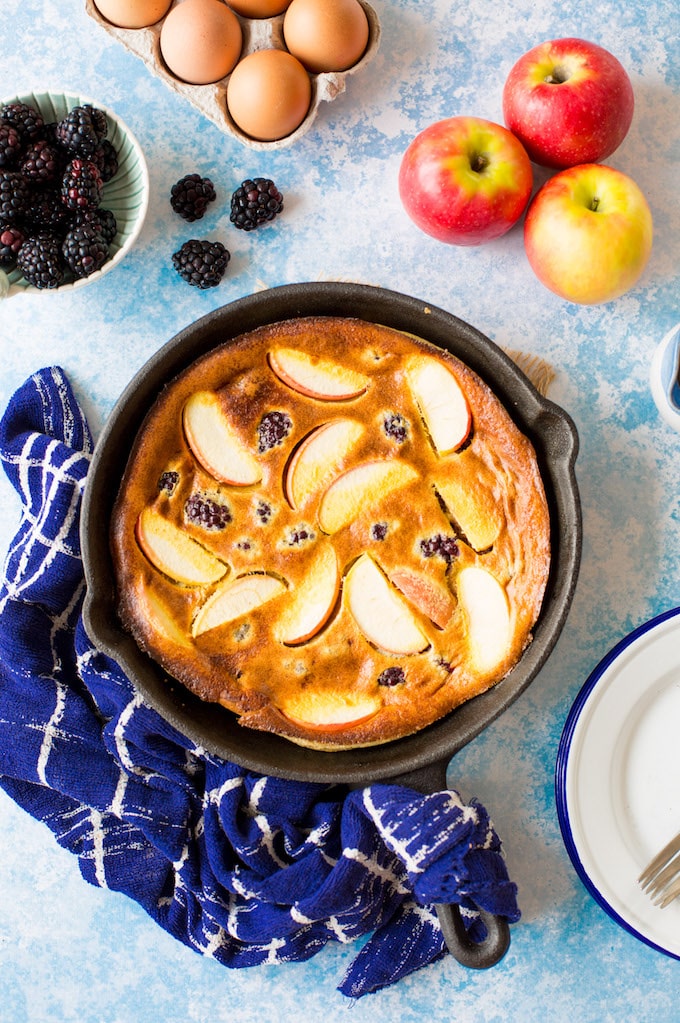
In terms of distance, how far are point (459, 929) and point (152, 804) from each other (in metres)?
0.62

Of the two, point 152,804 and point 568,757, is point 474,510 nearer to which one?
point 568,757

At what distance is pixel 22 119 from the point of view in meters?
1.63

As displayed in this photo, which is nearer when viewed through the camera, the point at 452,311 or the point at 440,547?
the point at 440,547

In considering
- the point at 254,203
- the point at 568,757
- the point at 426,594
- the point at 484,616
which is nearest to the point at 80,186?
the point at 254,203

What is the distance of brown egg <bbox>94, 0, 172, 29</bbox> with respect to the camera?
5.33 ft

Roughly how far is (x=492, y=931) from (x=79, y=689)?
91cm

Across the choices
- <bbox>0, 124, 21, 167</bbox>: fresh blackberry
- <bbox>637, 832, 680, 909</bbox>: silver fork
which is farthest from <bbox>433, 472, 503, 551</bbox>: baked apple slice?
<bbox>0, 124, 21, 167</bbox>: fresh blackberry

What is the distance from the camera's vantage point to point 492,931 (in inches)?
59.6

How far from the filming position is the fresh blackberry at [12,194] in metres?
1.57

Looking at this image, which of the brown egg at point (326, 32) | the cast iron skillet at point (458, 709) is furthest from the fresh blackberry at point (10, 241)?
the brown egg at point (326, 32)

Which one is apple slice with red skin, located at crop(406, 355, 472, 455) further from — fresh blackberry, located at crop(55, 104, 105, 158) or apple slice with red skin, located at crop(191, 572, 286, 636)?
fresh blackberry, located at crop(55, 104, 105, 158)

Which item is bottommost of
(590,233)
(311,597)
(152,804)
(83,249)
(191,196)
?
(152,804)

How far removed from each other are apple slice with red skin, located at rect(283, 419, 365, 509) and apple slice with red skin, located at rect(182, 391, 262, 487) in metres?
0.07

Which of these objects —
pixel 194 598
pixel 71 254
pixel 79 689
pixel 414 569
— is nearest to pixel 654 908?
pixel 414 569
